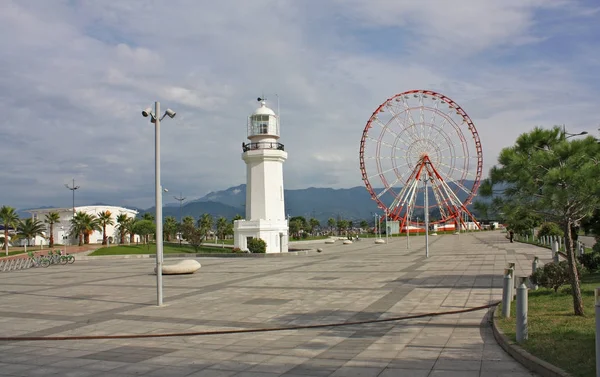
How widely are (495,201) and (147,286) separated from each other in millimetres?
13899

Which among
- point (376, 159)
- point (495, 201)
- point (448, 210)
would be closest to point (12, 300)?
point (495, 201)

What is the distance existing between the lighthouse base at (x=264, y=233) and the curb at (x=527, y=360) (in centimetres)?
3530

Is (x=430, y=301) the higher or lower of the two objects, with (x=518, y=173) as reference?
lower

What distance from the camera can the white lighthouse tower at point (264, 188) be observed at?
1747 inches

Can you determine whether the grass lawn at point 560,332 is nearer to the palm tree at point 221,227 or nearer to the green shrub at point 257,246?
the green shrub at point 257,246

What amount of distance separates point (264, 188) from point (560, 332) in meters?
37.1

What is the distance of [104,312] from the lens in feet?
45.7

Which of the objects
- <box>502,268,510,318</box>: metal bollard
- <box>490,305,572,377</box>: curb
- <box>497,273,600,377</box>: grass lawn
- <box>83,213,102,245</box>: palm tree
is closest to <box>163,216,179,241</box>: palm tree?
<box>83,213,102,245</box>: palm tree

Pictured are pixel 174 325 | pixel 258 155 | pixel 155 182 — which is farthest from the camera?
pixel 258 155

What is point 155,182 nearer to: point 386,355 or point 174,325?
point 174,325

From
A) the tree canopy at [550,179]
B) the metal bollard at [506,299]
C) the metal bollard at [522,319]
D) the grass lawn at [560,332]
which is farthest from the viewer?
the metal bollard at [506,299]

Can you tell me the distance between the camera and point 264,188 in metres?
44.9

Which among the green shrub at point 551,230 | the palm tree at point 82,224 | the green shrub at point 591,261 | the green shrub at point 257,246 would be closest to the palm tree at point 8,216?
the palm tree at point 82,224

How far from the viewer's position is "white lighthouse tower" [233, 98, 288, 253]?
1747 inches
